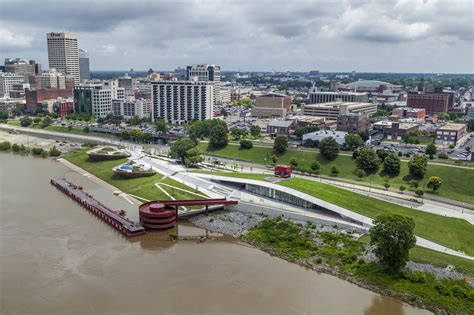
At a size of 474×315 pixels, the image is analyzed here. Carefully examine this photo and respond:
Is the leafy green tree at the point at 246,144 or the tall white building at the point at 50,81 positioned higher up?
the tall white building at the point at 50,81

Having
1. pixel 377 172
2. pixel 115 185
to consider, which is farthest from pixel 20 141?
pixel 377 172

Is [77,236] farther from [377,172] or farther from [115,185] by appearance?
[377,172]

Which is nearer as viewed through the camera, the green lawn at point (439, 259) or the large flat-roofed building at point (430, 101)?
the green lawn at point (439, 259)

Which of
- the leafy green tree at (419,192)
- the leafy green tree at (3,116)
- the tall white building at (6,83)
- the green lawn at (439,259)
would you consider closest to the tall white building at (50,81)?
the tall white building at (6,83)

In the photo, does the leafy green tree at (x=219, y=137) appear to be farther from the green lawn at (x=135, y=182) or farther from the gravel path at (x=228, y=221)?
the gravel path at (x=228, y=221)

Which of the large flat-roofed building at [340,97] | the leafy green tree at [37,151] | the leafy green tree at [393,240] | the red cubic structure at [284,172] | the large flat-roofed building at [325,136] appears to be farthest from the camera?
→ the large flat-roofed building at [340,97]

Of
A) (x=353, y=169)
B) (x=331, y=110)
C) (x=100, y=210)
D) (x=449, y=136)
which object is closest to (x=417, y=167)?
(x=353, y=169)
